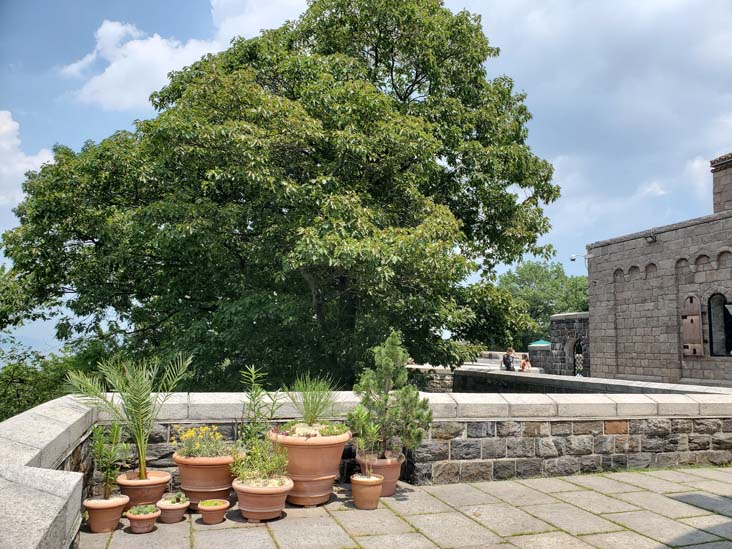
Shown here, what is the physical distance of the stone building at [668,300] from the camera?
1534 cm

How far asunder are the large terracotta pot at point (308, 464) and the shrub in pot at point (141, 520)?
41.6 inches

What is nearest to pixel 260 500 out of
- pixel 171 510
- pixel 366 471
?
pixel 171 510

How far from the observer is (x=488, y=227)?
14.2 metres

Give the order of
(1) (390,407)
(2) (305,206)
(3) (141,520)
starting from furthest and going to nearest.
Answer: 1. (2) (305,206)
2. (1) (390,407)
3. (3) (141,520)

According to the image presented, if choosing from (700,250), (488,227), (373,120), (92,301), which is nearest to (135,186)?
(92,301)

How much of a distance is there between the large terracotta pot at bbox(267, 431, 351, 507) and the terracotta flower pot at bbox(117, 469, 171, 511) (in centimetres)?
91

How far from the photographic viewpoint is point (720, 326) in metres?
15.4

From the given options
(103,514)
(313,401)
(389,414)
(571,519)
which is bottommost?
(571,519)

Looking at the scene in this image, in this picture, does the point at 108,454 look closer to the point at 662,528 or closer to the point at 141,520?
the point at 141,520

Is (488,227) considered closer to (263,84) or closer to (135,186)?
(263,84)

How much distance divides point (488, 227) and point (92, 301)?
9251 millimetres

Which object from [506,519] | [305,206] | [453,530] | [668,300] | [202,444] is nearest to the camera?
[453,530]

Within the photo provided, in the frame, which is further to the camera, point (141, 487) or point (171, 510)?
point (141, 487)

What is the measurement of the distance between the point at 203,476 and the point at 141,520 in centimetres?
58
